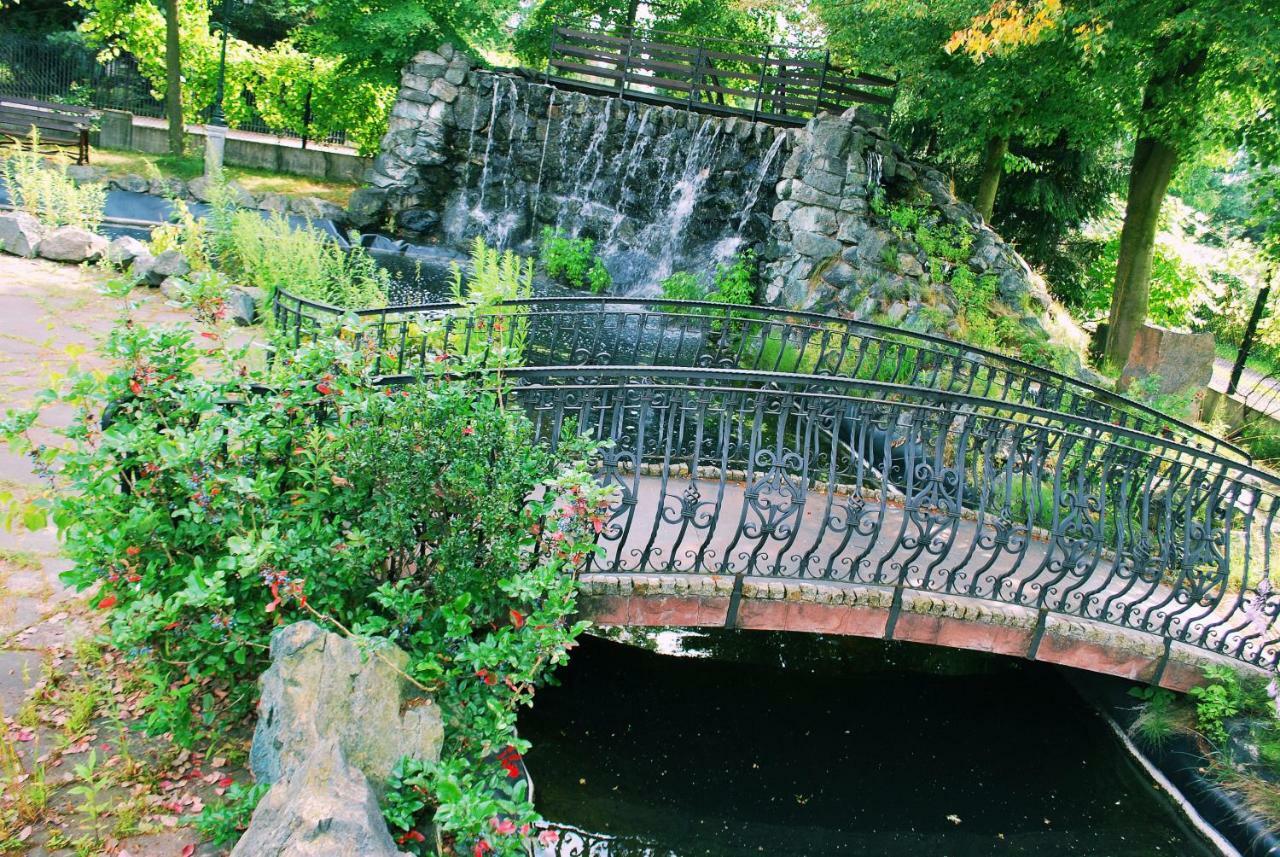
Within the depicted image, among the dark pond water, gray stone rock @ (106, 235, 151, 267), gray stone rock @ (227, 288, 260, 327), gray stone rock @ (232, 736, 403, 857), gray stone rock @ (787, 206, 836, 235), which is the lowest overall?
the dark pond water

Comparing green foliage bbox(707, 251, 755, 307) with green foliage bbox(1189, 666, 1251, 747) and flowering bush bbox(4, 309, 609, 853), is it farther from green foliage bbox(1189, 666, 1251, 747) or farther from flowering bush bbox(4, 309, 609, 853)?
flowering bush bbox(4, 309, 609, 853)

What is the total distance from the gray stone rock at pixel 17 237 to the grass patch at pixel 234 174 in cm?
923

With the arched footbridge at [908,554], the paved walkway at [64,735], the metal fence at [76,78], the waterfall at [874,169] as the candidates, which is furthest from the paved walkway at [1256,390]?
the metal fence at [76,78]

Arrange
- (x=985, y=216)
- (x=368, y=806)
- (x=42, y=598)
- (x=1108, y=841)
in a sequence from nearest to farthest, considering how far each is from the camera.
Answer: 1. (x=368, y=806)
2. (x=42, y=598)
3. (x=1108, y=841)
4. (x=985, y=216)

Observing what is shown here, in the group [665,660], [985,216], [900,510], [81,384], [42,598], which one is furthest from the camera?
[985,216]

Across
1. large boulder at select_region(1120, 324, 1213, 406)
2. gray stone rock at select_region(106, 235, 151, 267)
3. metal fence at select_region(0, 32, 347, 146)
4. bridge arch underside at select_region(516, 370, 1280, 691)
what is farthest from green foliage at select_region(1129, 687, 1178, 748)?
metal fence at select_region(0, 32, 347, 146)

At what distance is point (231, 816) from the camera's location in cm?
306

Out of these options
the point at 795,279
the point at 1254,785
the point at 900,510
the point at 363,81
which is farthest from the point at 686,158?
the point at 1254,785

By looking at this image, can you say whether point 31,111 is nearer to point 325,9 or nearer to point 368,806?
point 325,9

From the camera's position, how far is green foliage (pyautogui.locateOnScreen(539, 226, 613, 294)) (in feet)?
55.1

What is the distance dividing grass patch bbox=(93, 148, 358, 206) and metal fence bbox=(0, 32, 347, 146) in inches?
112

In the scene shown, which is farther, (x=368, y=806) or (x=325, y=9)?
(x=325, y=9)

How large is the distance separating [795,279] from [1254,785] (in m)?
9.67

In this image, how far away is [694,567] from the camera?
5246 mm
